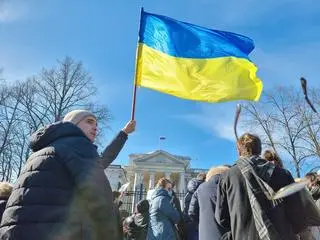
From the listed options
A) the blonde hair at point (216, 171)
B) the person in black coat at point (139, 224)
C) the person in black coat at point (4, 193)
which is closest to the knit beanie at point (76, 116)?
the person in black coat at point (4, 193)

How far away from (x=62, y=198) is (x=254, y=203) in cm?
165

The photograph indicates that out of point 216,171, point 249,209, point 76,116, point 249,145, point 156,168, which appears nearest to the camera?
point 76,116

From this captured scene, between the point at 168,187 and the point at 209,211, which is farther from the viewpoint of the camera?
the point at 168,187

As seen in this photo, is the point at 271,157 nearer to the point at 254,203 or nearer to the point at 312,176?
the point at 254,203

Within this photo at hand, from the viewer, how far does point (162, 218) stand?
6309 millimetres

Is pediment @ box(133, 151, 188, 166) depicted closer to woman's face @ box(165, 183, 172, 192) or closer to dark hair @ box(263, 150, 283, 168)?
woman's face @ box(165, 183, 172, 192)

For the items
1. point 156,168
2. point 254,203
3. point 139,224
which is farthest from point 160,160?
point 254,203

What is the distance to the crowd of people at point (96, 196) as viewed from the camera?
2.33m

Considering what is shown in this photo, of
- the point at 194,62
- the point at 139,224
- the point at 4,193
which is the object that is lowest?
the point at 139,224

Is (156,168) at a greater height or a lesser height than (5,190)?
greater

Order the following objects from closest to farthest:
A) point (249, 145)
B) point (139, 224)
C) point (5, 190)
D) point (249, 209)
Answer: point (249, 209) < point (249, 145) < point (5, 190) < point (139, 224)

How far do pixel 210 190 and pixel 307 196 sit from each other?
1463mm

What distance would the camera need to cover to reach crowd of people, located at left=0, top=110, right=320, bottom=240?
233 cm

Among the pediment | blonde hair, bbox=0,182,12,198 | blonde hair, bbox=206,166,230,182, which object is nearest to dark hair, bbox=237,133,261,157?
blonde hair, bbox=206,166,230,182
